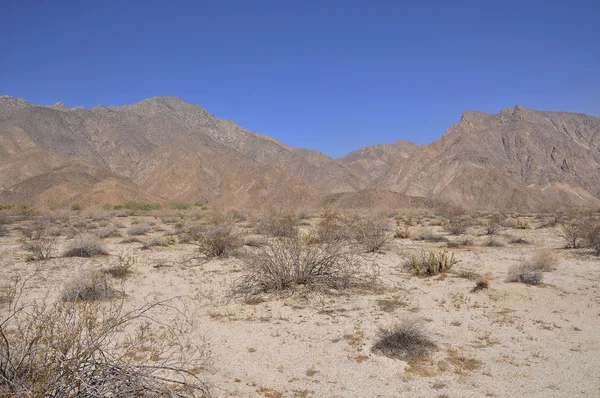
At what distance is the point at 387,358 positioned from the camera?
21.7 feet

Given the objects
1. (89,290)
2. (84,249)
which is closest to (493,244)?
(89,290)

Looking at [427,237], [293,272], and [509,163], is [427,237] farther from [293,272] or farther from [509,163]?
[509,163]

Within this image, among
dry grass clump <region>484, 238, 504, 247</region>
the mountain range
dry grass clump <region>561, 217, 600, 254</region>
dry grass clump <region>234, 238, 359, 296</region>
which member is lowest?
dry grass clump <region>234, 238, 359, 296</region>

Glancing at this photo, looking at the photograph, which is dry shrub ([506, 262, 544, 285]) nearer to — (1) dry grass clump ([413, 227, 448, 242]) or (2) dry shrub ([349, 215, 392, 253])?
(2) dry shrub ([349, 215, 392, 253])

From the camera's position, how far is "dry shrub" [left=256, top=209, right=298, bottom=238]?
15.9 meters

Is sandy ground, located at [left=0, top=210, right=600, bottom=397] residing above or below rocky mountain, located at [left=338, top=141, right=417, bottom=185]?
below

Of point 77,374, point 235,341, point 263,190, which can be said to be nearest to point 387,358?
point 235,341

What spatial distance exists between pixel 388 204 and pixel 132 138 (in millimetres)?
70329

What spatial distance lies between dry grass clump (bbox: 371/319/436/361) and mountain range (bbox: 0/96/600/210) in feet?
155

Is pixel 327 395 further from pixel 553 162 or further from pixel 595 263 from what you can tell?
pixel 553 162

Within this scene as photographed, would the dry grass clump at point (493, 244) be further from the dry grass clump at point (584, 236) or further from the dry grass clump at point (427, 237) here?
the dry grass clump at point (584, 236)

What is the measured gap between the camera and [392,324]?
8.00 metres

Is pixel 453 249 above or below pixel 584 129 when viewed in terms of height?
below

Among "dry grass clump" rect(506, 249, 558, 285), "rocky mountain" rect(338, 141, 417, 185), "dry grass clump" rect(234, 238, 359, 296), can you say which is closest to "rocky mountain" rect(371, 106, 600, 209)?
"rocky mountain" rect(338, 141, 417, 185)
